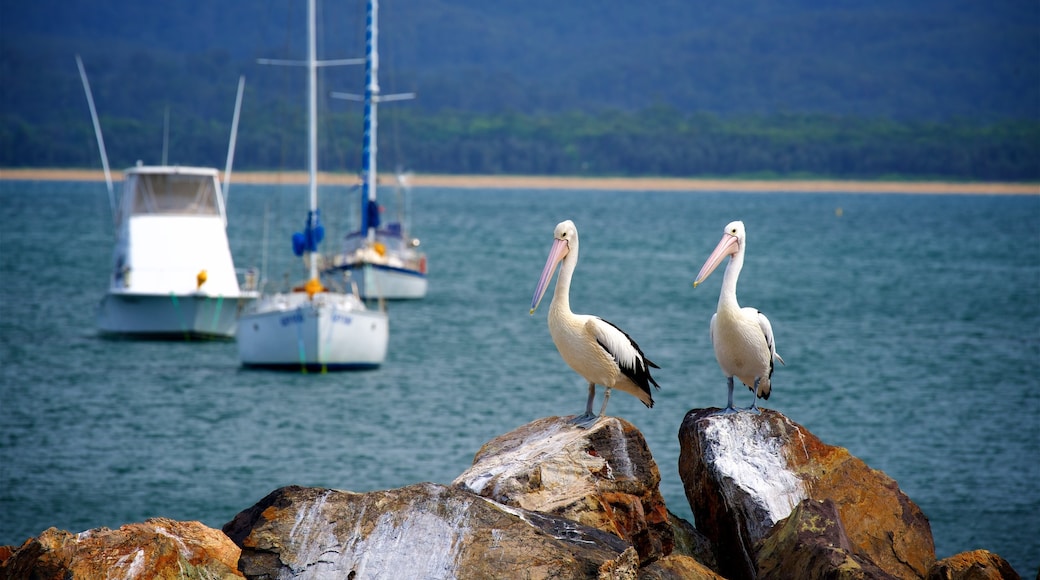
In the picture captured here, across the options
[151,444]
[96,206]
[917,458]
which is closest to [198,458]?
[151,444]

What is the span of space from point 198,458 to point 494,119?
165858 mm

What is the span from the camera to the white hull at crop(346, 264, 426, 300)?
117 feet

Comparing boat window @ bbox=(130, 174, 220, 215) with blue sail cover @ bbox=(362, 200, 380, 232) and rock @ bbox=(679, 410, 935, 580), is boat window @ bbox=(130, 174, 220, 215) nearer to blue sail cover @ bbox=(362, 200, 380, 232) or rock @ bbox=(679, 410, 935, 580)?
blue sail cover @ bbox=(362, 200, 380, 232)

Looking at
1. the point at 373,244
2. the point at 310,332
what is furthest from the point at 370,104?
the point at 310,332

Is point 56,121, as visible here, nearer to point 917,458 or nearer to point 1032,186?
point 1032,186

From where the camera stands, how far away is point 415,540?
651 centimetres

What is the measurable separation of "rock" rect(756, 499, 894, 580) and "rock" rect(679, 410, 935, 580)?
1.57 ft

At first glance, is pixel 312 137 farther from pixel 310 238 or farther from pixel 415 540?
pixel 415 540

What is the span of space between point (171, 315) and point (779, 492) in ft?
72.3

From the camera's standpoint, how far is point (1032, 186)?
532 ft

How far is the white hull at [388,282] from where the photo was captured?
3564cm

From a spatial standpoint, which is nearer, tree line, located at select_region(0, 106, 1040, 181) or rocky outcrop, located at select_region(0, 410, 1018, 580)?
rocky outcrop, located at select_region(0, 410, 1018, 580)

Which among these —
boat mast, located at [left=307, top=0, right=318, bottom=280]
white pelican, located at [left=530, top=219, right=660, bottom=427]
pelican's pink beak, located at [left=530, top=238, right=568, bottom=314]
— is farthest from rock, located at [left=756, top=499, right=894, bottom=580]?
boat mast, located at [left=307, top=0, right=318, bottom=280]

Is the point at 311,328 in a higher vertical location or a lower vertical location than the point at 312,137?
lower
